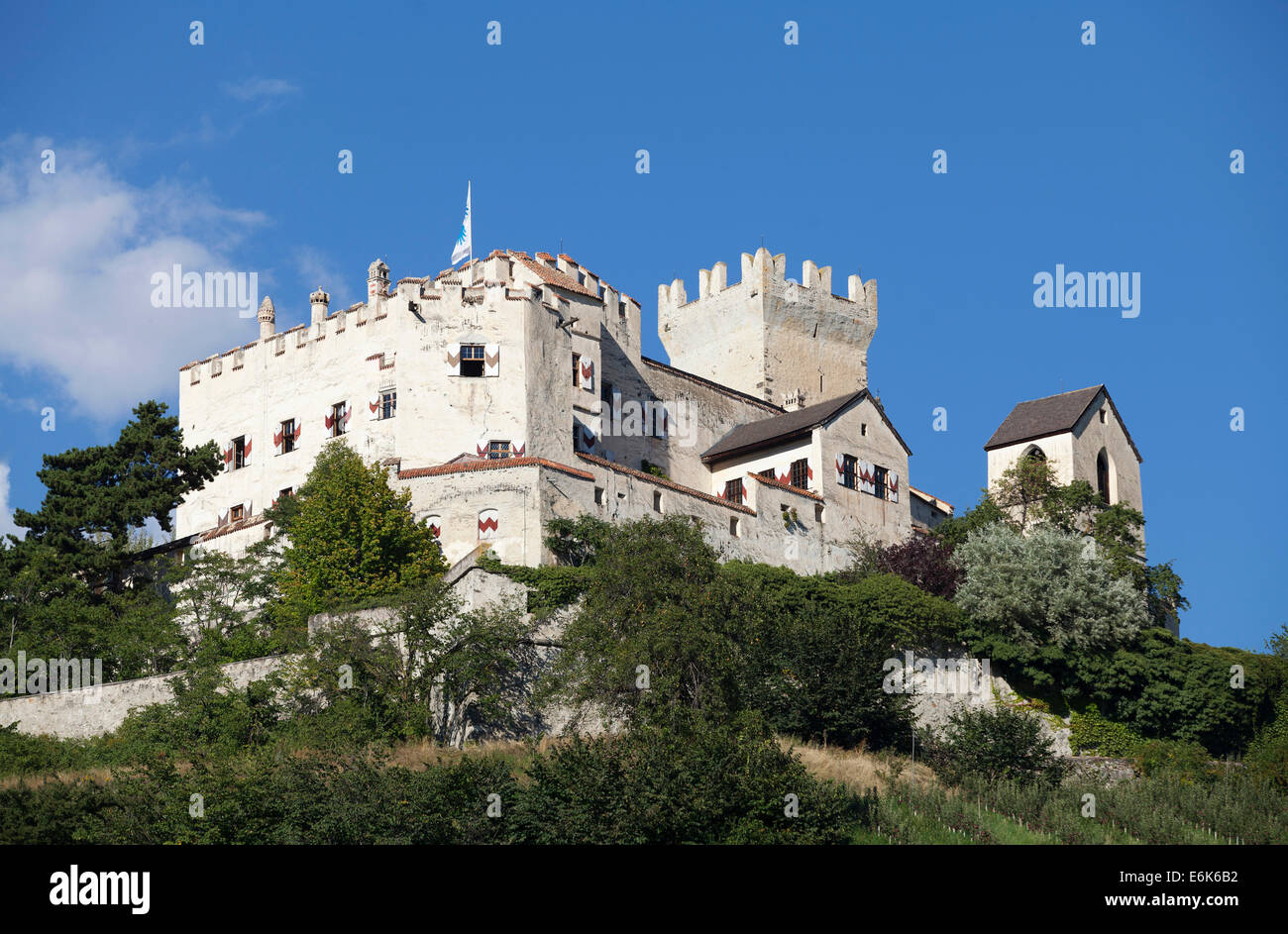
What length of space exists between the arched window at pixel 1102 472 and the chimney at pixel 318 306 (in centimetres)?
2952

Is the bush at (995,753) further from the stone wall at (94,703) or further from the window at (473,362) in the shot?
the window at (473,362)

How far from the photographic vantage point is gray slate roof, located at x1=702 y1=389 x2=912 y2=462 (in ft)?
195

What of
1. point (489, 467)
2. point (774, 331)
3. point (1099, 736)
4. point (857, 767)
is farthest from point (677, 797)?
point (774, 331)

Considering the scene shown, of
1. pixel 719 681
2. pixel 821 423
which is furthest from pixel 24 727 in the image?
pixel 821 423

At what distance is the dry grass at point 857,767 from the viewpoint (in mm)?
38344

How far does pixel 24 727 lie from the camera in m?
44.5

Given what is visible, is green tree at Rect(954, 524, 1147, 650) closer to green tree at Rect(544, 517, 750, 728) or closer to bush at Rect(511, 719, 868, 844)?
green tree at Rect(544, 517, 750, 728)

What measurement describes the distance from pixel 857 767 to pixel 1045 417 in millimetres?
26648

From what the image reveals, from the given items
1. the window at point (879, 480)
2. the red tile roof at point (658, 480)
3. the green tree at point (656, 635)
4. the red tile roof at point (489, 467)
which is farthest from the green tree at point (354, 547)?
the window at point (879, 480)

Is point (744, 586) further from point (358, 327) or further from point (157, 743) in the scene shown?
point (358, 327)

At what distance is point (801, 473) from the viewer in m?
58.8

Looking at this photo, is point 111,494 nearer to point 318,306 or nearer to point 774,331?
point 318,306
